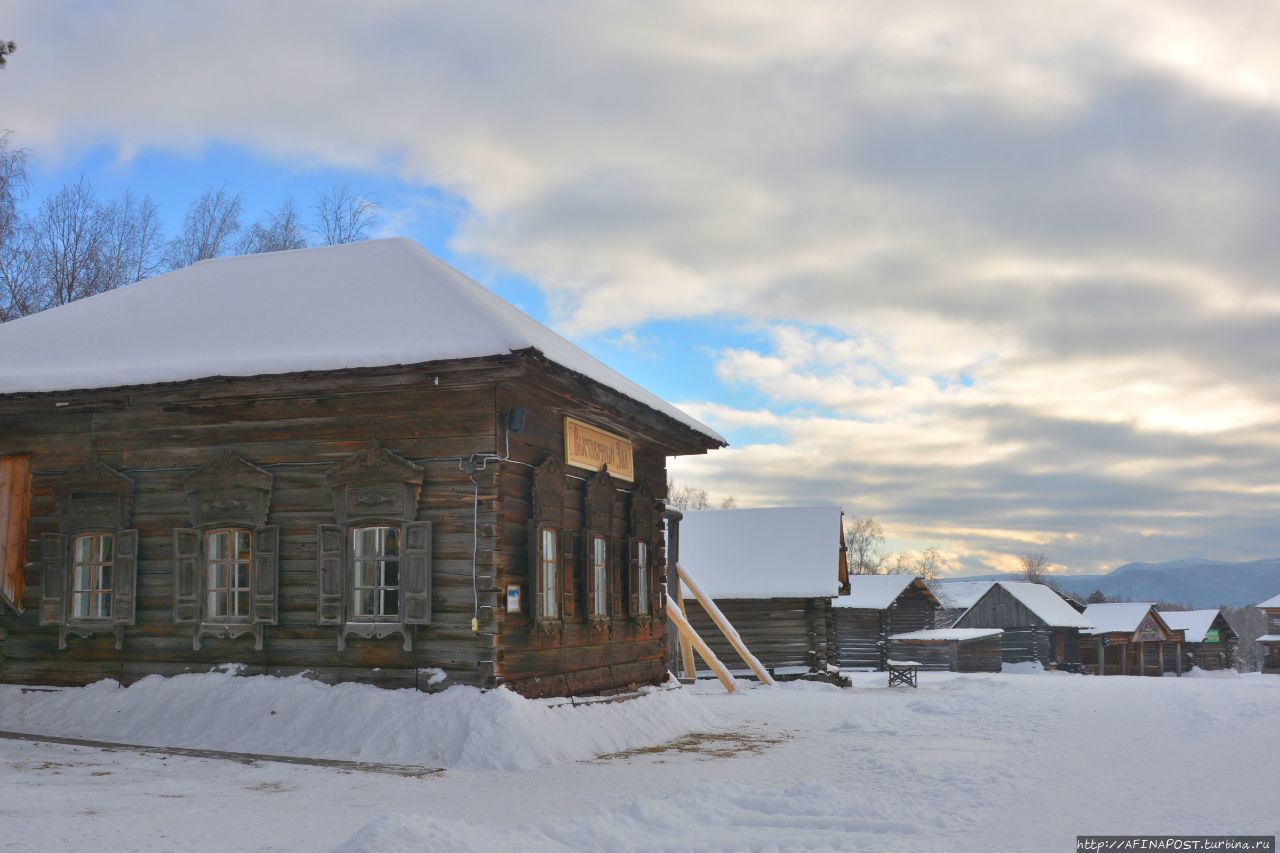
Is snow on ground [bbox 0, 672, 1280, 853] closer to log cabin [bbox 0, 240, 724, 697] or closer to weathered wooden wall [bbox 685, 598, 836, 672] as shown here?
log cabin [bbox 0, 240, 724, 697]

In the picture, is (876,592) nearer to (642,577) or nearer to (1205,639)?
(642,577)

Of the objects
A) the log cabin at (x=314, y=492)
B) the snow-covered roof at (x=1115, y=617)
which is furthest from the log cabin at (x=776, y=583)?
the snow-covered roof at (x=1115, y=617)

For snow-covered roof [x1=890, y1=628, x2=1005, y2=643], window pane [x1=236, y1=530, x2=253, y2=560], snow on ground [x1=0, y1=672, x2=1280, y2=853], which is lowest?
snow-covered roof [x1=890, y1=628, x2=1005, y2=643]

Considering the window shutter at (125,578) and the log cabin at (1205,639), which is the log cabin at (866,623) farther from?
the log cabin at (1205,639)

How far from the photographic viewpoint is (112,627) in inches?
537

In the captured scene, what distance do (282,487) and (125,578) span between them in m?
2.46

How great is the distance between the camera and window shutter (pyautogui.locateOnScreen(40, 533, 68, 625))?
45.5ft

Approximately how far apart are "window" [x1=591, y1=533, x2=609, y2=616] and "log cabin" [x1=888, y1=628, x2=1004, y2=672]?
102 ft

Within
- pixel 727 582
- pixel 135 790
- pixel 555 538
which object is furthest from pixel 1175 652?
pixel 135 790

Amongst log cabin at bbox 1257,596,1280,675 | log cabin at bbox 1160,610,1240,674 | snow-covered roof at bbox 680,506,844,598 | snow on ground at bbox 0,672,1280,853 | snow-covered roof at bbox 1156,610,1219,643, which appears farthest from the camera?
snow-covered roof at bbox 1156,610,1219,643

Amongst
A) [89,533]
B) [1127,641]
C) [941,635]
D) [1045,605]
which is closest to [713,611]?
[89,533]

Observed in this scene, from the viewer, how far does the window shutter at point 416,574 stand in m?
12.2

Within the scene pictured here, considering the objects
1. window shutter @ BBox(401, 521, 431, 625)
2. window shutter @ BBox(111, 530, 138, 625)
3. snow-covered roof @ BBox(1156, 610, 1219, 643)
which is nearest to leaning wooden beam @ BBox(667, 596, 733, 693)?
window shutter @ BBox(401, 521, 431, 625)

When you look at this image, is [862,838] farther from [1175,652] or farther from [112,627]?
[1175,652]
